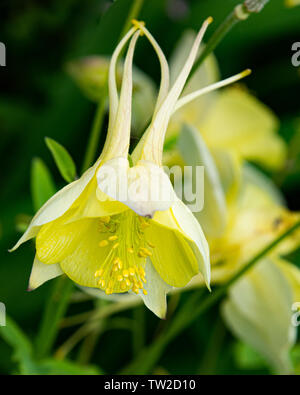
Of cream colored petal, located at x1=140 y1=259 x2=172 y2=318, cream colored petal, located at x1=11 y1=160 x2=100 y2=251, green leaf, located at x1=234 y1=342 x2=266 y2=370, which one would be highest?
cream colored petal, located at x1=11 y1=160 x2=100 y2=251

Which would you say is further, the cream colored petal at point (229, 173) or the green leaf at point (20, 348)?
the cream colored petal at point (229, 173)

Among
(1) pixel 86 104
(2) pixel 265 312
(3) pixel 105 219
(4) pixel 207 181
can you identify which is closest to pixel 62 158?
(3) pixel 105 219

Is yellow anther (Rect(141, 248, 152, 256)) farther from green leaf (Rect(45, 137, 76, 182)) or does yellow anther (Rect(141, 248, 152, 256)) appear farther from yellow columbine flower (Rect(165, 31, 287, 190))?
yellow columbine flower (Rect(165, 31, 287, 190))

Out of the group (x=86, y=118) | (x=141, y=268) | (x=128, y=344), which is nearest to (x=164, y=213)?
(x=141, y=268)

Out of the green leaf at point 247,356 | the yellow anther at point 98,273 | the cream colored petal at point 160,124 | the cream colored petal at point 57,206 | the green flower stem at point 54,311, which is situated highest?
the cream colored petal at point 160,124

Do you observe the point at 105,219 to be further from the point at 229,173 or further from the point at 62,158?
the point at 229,173

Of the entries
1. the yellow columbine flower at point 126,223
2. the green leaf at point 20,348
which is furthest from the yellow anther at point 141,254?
the green leaf at point 20,348

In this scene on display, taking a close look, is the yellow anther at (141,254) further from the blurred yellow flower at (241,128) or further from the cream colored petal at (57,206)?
the blurred yellow flower at (241,128)

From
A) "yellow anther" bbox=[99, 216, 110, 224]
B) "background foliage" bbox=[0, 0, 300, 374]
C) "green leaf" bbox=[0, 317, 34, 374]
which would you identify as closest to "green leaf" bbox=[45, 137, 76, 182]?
"yellow anther" bbox=[99, 216, 110, 224]
